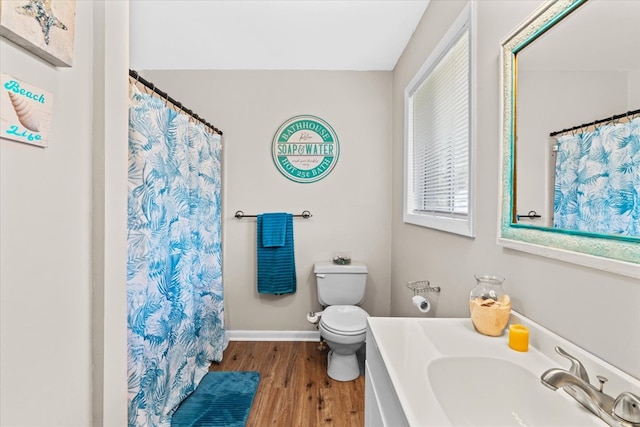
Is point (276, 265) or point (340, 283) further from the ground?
point (276, 265)

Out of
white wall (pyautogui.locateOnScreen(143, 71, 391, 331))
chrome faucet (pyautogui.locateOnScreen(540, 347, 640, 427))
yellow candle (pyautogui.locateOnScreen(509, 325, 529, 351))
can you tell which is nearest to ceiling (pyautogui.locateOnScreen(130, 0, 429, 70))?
white wall (pyautogui.locateOnScreen(143, 71, 391, 331))

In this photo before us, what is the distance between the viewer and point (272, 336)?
2545mm

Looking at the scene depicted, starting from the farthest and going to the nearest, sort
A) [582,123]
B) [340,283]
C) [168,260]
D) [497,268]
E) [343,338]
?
[340,283], [343,338], [168,260], [497,268], [582,123]

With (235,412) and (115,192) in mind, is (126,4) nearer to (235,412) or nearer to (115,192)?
(115,192)

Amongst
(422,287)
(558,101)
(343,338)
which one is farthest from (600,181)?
(343,338)

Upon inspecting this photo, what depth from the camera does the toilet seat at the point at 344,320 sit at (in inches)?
73.5

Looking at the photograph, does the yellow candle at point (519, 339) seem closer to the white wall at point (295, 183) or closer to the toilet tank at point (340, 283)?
the toilet tank at point (340, 283)

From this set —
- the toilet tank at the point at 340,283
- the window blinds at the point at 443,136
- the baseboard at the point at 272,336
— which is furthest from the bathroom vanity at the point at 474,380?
the baseboard at the point at 272,336

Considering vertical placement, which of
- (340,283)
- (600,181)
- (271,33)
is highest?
(271,33)

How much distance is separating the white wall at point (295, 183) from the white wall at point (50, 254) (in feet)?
5.76

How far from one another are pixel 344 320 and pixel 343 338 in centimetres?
16

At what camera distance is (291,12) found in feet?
5.81

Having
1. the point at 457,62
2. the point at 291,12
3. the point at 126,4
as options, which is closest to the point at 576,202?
the point at 457,62

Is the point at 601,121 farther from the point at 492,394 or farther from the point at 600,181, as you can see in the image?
the point at 492,394
